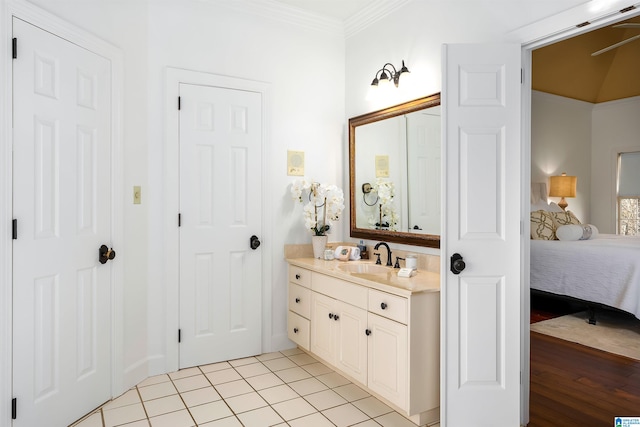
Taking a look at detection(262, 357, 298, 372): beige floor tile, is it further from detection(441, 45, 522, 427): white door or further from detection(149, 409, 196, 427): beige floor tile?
detection(441, 45, 522, 427): white door

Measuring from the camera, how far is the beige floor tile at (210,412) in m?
2.46

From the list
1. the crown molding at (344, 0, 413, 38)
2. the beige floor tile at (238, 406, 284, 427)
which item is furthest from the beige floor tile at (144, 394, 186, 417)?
the crown molding at (344, 0, 413, 38)

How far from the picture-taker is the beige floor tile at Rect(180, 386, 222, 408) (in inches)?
105

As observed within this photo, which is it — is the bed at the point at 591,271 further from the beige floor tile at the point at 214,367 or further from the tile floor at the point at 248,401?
the beige floor tile at the point at 214,367

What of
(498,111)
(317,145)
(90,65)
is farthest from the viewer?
(317,145)

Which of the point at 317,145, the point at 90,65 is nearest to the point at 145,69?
the point at 90,65

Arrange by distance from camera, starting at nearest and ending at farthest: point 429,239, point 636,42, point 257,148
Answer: point 429,239, point 257,148, point 636,42

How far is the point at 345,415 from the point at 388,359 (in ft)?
1.41

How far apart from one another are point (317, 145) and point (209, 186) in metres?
1.07

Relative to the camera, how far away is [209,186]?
130 inches

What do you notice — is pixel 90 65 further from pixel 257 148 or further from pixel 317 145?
pixel 317 145

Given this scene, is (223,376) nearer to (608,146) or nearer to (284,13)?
(284,13)

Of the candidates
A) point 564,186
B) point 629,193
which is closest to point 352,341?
point 564,186

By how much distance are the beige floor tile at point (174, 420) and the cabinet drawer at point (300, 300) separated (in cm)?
115
